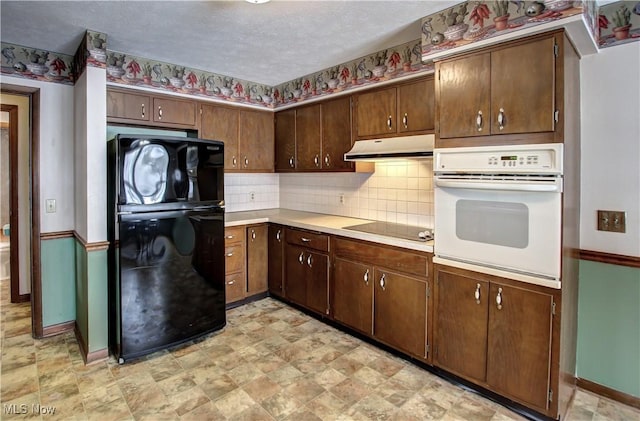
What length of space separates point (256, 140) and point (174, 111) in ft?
3.13

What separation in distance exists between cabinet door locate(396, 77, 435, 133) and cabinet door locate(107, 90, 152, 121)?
7.33 ft

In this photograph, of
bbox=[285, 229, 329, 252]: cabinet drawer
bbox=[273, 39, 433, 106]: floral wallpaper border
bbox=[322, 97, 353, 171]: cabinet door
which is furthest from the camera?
bbox=[322, 97, 353, 171]: cabinet door

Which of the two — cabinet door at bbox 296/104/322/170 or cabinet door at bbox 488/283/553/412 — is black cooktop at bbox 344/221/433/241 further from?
cabinet door at bbox 296/104/322/170

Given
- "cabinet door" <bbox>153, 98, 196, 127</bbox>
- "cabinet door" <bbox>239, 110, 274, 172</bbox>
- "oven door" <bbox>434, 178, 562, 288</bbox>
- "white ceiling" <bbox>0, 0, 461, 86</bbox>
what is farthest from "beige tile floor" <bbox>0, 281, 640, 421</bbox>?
"white ceiling" <bbox>0, 0, 461, 86</bbox>

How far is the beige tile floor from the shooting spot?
210 cm

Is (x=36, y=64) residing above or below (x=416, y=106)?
above

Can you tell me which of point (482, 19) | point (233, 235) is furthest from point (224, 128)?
point (482, 19)

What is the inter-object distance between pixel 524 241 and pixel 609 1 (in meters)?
1.45

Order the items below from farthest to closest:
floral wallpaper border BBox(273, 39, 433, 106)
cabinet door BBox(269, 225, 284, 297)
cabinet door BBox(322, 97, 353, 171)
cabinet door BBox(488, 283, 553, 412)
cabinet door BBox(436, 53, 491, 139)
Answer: cabinet door BBox(269, 225, 284, 297) < cabinet door BBox(322, 97, 353, 171) < floral wallpaper border BBox(273, 39, 433, 106) < cabinet door BBox(436, 53, 491, 139) < cabinet door BBox(488, 283, 553, 412)

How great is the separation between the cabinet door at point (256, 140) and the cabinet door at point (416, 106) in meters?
1.79

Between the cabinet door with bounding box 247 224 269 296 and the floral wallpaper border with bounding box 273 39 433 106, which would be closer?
the floral wallpaper border with bounding box 273 39 433 106

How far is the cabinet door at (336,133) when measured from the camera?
3361mm

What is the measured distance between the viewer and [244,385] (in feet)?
7.82

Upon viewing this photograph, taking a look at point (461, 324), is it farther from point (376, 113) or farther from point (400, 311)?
point (376, 113)
